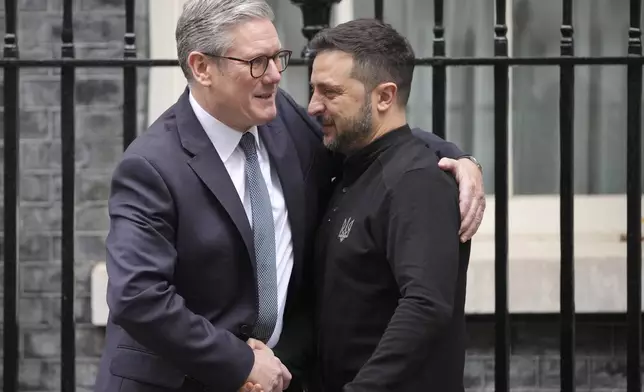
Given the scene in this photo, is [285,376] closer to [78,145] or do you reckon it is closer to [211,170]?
[211,170]

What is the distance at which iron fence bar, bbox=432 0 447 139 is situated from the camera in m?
3.35

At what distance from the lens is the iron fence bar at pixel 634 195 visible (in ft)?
11.1

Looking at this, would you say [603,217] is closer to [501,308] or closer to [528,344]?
[528,344]

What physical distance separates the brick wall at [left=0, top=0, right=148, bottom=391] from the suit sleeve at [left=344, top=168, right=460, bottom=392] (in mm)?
2477

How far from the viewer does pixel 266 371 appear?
2762 millimetres

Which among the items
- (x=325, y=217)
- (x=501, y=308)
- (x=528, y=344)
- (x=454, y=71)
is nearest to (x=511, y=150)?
(x=454, y=71)

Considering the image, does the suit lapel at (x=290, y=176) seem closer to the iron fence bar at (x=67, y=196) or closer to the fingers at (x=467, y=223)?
the fingers at (x=467, y=223)

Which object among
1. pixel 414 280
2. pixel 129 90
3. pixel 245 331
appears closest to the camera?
pixel 414 280

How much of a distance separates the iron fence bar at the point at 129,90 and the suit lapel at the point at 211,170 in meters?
0.52

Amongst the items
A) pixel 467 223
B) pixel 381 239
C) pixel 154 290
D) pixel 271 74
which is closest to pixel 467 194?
pixel 467 223

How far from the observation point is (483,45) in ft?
16.3

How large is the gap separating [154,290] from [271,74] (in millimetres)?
564

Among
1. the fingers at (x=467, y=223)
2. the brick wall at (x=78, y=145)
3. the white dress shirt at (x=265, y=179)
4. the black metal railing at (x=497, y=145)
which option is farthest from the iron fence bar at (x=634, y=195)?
the brick wall at (x=78, y=145)

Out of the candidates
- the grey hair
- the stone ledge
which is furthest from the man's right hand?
the stone ledge
